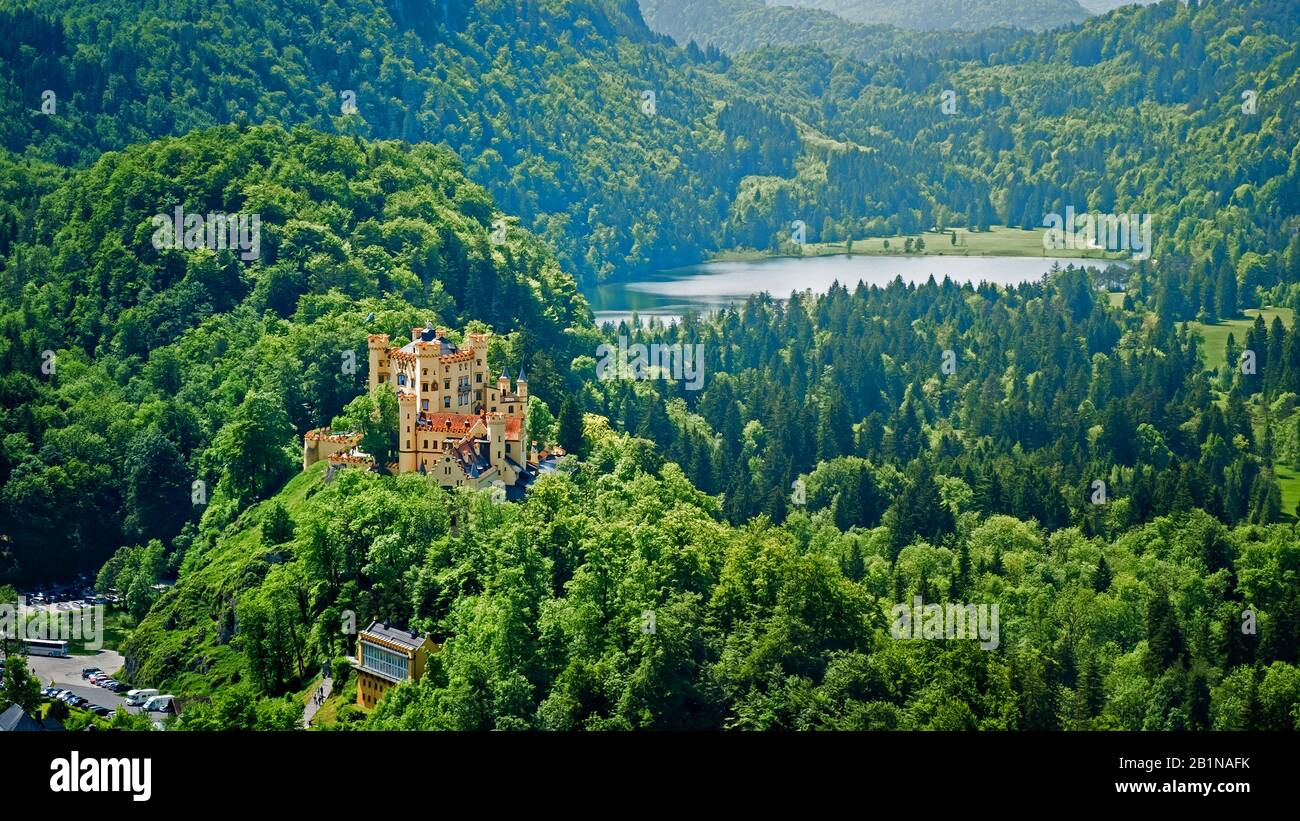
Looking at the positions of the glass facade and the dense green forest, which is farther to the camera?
the dense green forest

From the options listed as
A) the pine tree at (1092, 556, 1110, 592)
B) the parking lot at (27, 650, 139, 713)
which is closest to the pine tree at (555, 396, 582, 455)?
the parking lot at (27, 650, 139, 713)

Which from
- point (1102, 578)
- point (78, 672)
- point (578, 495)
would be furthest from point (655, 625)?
point (1102, 578)

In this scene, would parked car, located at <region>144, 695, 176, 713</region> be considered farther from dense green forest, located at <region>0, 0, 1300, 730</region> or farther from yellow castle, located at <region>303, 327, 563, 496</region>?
yellow castle, located at <region>303, 327, 563, 496</region>

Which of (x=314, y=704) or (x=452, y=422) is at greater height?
(x=452, y=422)

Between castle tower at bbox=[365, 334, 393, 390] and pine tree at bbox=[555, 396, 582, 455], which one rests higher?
castle tower at bbox=[365, 334, 393, 390]

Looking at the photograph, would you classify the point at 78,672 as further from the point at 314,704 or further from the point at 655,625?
the point at 655,625

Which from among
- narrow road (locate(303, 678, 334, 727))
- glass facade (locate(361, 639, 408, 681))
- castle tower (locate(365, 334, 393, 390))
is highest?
castle tower (locate(365, 334, 393, 390))

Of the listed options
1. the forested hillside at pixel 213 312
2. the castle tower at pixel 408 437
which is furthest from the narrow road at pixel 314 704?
the forested hillside at pixel 213 312
